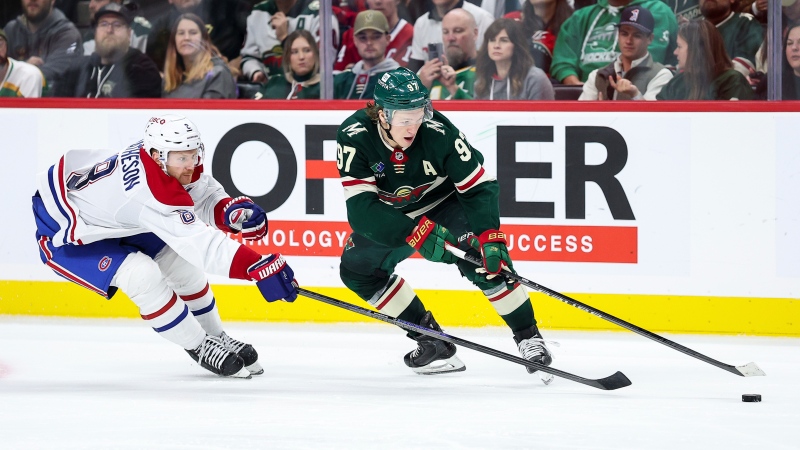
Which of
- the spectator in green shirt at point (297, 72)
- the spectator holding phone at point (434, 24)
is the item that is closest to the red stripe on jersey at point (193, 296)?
the spectator in green shirt at point (297, 72)

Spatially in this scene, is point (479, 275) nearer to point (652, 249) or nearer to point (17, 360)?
point (652, 249)

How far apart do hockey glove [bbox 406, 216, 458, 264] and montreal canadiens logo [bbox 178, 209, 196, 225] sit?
2.29ft

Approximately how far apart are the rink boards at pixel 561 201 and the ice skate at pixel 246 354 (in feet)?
3.38

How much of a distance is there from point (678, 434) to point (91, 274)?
1975mm

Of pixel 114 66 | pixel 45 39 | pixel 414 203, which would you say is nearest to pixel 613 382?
pixel 414 203

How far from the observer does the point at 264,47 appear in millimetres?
5141

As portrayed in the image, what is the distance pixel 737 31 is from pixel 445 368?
6.33ft

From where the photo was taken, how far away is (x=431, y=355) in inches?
155

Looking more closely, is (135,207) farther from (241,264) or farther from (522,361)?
(522,361)

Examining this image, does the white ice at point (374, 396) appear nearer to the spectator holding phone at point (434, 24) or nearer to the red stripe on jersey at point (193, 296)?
the red stripe on jersey at point (193, 296)

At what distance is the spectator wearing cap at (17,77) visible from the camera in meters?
5.30

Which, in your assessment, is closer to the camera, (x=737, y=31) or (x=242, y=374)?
(x=242, y=374)

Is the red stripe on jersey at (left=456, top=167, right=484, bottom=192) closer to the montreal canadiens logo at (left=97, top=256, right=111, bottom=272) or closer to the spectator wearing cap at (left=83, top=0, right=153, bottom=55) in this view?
the montreal canadiens logo at (left=97, top=256, right=111, bottom=272)

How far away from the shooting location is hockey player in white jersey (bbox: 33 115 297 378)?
351 cm
